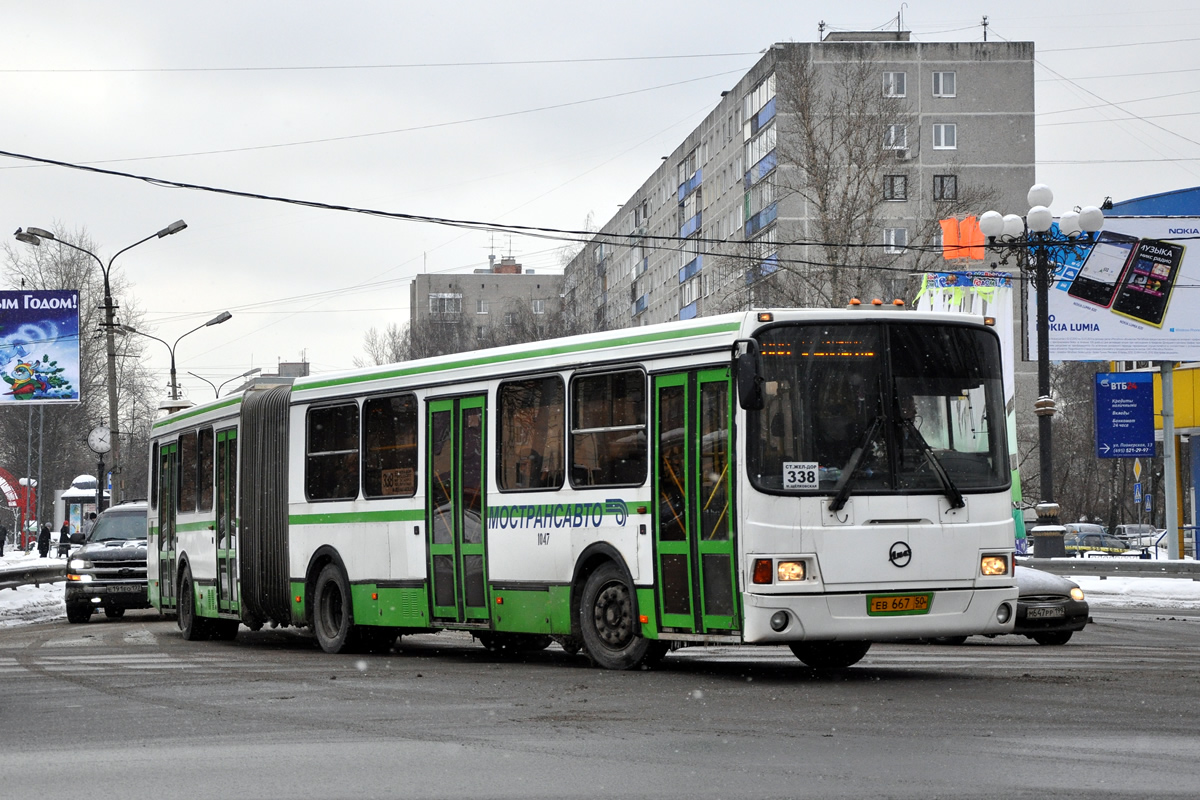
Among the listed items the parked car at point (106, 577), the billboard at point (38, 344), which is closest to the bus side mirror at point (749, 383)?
the parked car at point (106, 577)

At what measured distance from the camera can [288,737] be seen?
32.2 feet

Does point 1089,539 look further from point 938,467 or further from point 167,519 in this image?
point 938,467

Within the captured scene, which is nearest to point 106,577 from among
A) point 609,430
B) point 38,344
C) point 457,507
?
point 457,507

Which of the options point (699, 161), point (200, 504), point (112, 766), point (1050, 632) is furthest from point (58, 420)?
Answer: point (112, 766)

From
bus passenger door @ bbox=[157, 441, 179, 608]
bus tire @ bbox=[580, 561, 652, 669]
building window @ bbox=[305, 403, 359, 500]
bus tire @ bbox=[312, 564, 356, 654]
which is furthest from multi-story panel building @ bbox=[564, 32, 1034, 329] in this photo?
bus tire @ bbox=[580, 561, 652, 669]

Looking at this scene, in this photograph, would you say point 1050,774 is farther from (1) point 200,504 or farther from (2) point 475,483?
(1) point 200,504

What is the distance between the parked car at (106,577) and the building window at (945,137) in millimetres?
59374

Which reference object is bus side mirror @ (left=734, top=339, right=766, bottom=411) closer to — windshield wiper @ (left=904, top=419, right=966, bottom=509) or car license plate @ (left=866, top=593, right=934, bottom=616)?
windshield wiper @ (left=904, top=419, right=966, bottom=509)

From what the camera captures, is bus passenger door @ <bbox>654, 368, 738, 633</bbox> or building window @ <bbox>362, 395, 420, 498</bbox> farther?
building window @ <bbox>362, 395, 420, 498</bbox>

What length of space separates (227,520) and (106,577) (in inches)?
305

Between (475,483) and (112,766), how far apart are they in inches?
288

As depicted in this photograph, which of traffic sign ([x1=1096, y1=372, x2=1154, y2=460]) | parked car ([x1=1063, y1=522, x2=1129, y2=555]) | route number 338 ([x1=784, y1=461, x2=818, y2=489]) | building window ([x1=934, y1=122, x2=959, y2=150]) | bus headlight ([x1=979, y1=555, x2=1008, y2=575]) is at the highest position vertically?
building window ([x1=934, y1=122, x2=959, y2=150])

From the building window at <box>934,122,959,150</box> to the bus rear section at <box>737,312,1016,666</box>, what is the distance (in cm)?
7002

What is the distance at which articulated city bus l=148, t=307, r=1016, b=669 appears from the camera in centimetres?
1288
